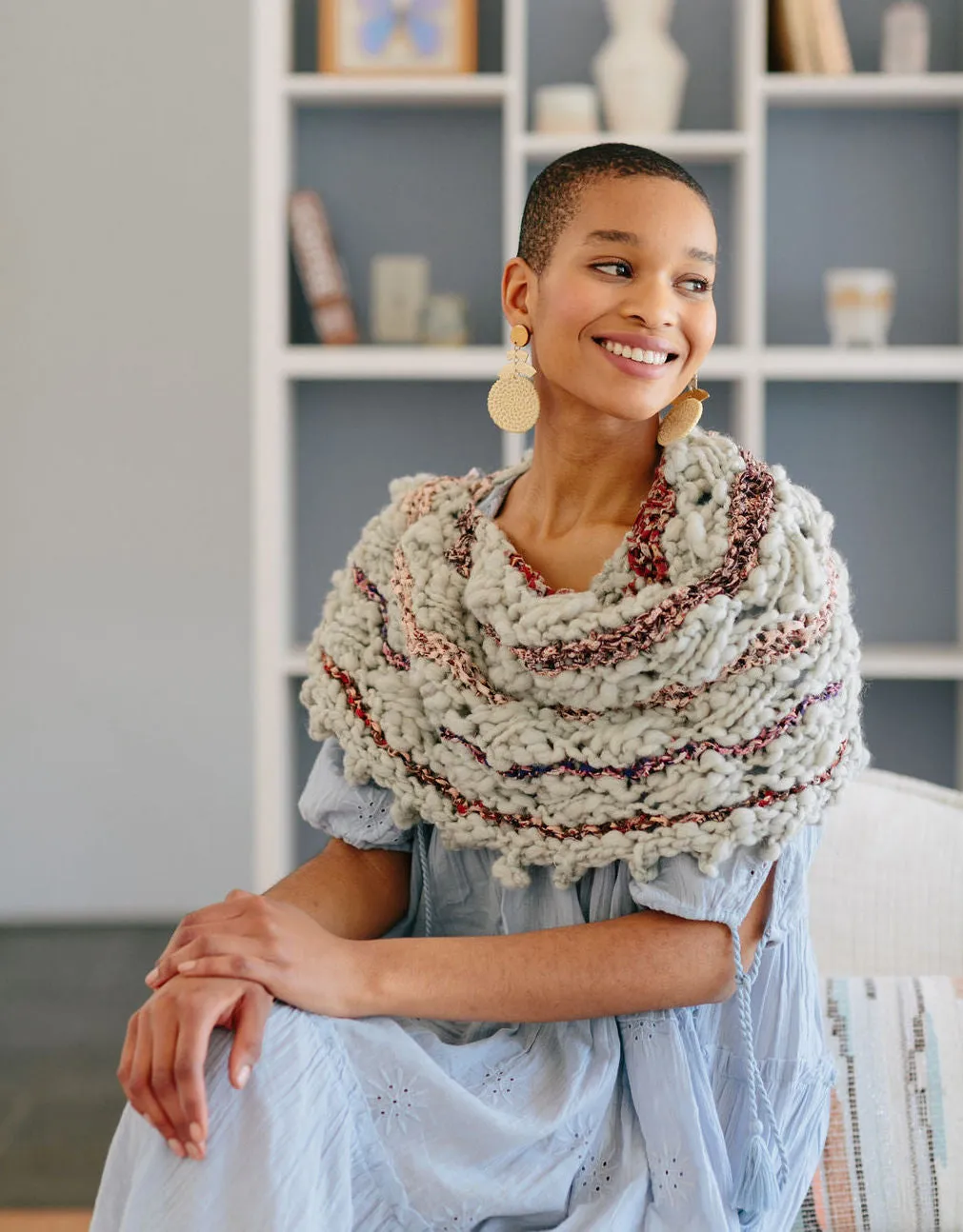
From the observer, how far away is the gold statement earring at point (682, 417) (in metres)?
1.21

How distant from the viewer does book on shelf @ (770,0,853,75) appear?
8.80ft

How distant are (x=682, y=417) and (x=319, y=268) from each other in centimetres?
169

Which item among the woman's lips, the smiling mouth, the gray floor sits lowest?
the gray floor

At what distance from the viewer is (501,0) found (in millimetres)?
2857

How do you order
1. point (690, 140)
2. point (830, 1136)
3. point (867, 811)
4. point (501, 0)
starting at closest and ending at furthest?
point (830, 1136)
point (867, 811)
point (690, 140)
point (501, 0)

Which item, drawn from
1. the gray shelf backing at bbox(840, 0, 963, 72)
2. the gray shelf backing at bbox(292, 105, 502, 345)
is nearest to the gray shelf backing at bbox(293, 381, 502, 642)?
the gray shelf backing at bbox(292, 105, 502, 345)

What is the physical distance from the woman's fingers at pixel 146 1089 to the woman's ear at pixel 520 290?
2.18 ft

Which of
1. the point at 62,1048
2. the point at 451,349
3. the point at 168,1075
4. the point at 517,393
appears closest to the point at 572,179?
the point at 517,393

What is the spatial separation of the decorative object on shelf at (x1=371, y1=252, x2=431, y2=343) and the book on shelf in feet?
2.64

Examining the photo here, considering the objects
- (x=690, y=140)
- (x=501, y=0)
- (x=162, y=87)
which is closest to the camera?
(x=690, y=140)

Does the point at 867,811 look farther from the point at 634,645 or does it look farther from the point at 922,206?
the point at 922,206

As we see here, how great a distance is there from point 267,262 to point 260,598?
64cm

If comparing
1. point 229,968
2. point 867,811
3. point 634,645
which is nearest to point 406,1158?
point 229,968

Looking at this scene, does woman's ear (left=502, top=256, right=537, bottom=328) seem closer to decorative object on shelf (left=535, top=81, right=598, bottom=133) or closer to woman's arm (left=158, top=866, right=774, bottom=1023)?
woman's arm (left=158, top=866, right=774, bottom=1023)
